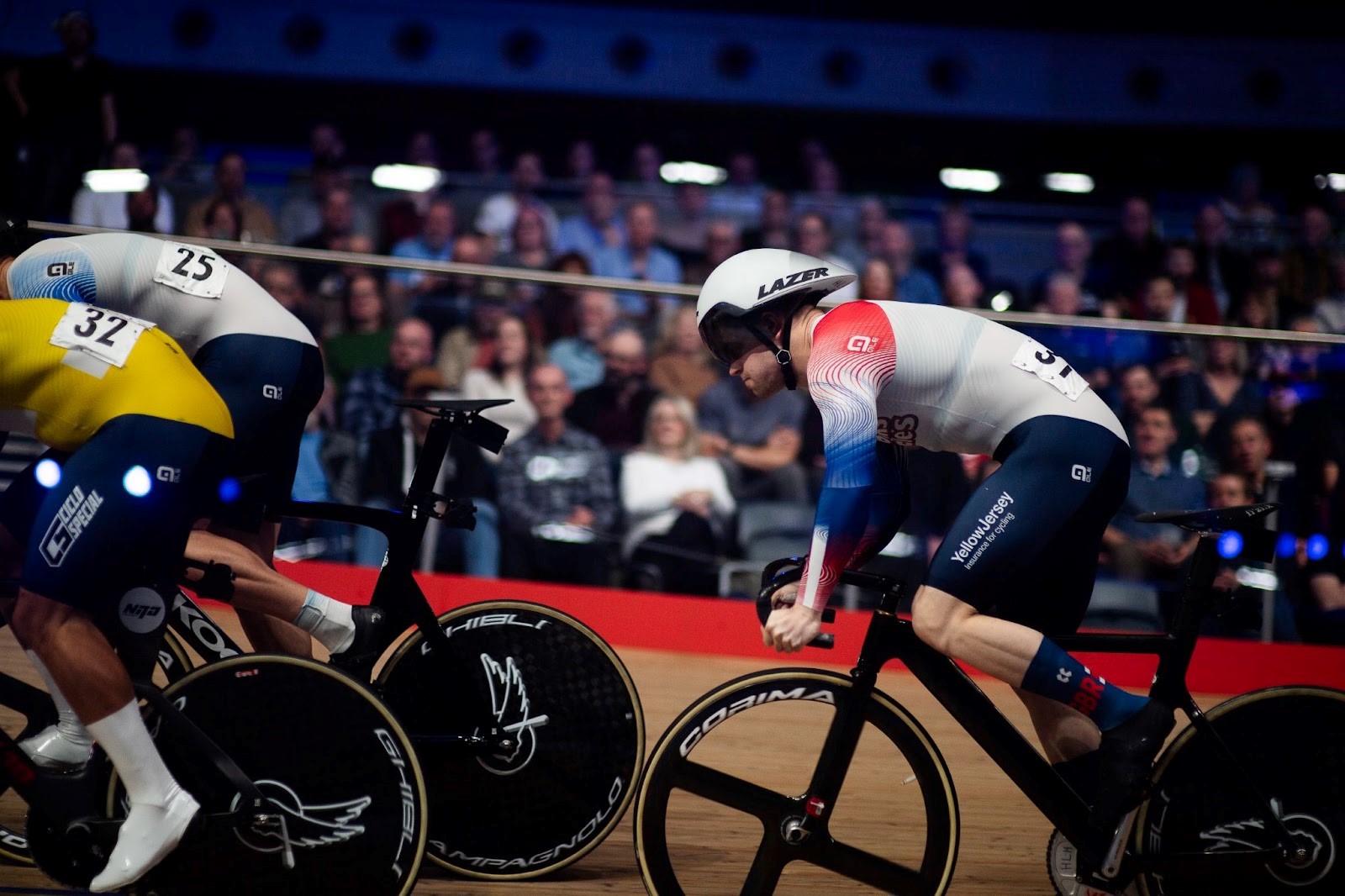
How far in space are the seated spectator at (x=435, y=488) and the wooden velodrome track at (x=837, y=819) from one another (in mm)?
880

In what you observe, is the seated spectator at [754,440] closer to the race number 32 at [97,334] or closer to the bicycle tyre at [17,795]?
the bicycle tyre at [17,795]

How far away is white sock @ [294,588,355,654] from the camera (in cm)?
300

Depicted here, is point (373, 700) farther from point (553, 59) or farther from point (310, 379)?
point (553, 59)

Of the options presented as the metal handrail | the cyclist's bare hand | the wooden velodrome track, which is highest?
the metal handrail

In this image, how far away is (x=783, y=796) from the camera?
265 cm

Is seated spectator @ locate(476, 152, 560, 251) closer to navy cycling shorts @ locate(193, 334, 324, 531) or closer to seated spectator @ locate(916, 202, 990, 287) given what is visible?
seated spectator @ locate(916, 202, 990, 287)

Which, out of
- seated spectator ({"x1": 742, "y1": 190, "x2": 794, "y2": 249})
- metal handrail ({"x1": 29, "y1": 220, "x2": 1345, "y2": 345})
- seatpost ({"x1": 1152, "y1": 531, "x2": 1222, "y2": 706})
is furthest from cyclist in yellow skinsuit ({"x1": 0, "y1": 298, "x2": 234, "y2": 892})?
seated spectator ({"x1": 742, "y1": 190, "x2": 794, "y2": 249})

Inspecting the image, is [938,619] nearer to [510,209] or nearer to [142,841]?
[142,841]

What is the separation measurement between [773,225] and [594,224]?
3.63 ft

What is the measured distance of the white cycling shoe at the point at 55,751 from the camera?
102 inches

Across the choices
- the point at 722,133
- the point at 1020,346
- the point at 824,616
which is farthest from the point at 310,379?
the point at 722,133

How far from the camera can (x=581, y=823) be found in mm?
3092

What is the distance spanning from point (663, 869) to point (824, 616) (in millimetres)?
631

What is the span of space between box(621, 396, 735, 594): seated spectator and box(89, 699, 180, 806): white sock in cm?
308
